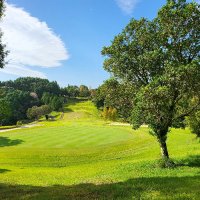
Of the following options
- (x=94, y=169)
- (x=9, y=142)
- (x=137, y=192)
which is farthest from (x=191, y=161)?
(x=9, y=142)

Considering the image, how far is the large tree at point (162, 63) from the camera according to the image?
83.1 feet

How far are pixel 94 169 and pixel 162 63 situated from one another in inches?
655

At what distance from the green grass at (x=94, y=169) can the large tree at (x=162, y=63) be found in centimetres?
536

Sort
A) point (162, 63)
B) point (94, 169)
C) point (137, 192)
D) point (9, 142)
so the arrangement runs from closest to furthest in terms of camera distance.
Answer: point (137, 192) → point (162, 63) → point (94, 169) → point (9, 142)

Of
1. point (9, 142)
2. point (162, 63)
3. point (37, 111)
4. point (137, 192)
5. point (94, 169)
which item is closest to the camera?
point (137, 192)

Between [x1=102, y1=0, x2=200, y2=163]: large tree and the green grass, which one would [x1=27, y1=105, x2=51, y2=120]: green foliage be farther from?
[x1=102, y1=0, x2=200, y2=163]: large tree

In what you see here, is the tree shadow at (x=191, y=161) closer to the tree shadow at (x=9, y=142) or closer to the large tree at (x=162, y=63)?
the large tree at (x=162, y=63)

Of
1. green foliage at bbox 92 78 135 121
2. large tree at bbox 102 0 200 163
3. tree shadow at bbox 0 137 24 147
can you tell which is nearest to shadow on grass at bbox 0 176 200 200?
large tree at bbox 102 0 200 163

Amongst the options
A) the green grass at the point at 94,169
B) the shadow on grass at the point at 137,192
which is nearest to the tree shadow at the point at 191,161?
the green grass at the point at 94,169

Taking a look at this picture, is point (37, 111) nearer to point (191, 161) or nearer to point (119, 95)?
point (119, 95)

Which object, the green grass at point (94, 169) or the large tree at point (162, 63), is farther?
the large tree at point (162, 63)

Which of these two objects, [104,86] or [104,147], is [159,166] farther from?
[104,147]

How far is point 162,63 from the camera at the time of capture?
90.3 ft

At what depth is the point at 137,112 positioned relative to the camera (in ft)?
87.0
